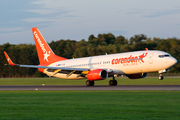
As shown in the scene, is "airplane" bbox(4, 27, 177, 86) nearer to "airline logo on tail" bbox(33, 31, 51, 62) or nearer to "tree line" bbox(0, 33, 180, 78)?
"airline logo on tail" bbox(33, 31, 51, 62)

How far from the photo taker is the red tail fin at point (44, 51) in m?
47.5

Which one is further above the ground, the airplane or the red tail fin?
the red tail fin

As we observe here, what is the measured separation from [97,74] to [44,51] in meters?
15.4

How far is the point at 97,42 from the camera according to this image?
145 m

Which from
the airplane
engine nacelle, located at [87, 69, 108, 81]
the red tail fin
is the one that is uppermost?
the red tail fin

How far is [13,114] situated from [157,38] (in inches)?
4677

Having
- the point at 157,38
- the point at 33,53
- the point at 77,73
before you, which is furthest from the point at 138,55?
the point at 157,38

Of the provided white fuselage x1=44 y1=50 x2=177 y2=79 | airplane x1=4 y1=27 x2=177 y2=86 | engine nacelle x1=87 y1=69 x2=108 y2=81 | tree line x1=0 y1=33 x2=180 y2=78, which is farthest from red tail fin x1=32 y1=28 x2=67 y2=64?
tree line x1=0 y1=33 x2=180 y2=78

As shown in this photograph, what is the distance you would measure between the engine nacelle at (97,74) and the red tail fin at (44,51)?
1225cm

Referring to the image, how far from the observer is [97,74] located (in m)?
35.5

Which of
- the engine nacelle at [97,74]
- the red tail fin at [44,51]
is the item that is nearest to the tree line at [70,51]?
the red tail fin at [44,51]

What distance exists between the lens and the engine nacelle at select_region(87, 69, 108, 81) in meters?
35.4

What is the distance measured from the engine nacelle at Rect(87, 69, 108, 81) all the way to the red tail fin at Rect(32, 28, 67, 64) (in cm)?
1225

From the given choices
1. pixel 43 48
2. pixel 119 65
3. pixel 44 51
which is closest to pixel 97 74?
pixel 119 65
